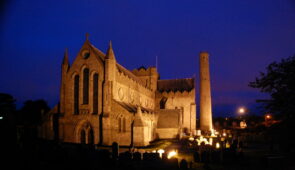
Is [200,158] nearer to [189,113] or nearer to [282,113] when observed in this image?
[282,113]

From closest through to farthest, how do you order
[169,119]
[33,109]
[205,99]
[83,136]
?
[83,136] → [169,119] → [205,99] → [33,109]

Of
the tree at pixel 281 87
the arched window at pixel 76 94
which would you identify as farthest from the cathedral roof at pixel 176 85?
the tree at pixel 281 87

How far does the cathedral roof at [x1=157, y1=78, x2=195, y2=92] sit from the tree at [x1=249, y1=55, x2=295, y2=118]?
61802 millimetres

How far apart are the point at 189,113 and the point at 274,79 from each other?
5927 centimetres

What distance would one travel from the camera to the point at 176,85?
74250 mm

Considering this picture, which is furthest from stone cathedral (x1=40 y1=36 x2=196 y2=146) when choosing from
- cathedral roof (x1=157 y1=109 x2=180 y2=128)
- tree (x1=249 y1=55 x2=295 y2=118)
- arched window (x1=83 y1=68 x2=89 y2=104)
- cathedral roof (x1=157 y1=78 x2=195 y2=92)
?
tree (x1=249 y1=55 x2=295 y2=118)

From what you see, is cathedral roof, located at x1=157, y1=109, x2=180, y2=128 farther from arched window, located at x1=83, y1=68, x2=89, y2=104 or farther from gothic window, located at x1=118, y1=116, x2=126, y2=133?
arched window, located at x1=83, y1=68, x2=89, y2=104

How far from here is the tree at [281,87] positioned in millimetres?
8852

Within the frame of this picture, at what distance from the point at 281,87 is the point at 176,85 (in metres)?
64.9

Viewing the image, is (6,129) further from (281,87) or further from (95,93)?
(281,87)

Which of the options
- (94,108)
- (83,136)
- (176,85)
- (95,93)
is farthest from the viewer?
(176,85)

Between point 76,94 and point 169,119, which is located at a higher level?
point 76,94

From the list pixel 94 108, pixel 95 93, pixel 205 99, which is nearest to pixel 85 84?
pixel 95 93

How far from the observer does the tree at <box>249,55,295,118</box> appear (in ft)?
29.0
